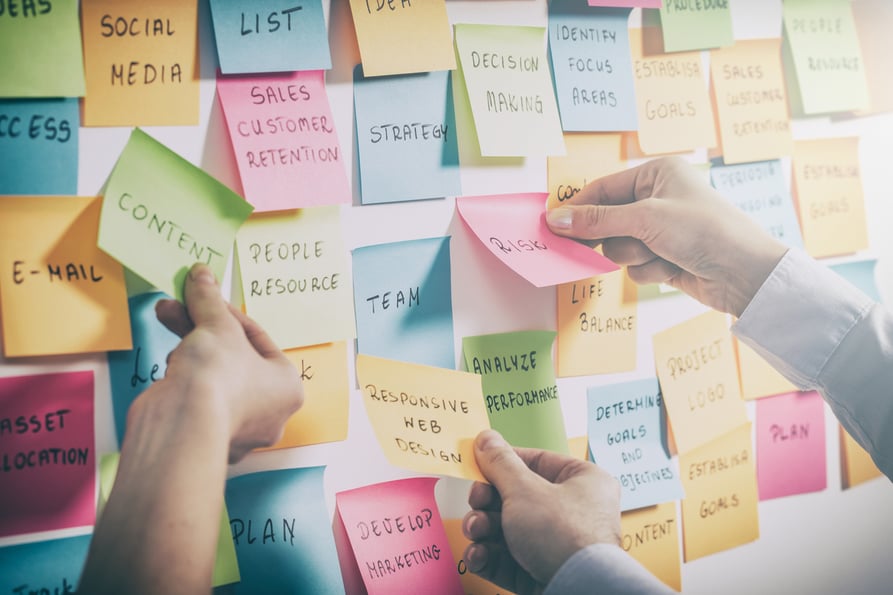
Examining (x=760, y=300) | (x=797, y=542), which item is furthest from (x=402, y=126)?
(x=797, y=542)

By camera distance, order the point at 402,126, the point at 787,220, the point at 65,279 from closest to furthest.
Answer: the point at 65,279 < the point at 402,126 < the point at 787,220

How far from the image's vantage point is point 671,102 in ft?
2.63

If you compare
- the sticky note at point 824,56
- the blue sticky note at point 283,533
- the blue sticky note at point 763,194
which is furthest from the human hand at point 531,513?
the sticky note at point 824,56

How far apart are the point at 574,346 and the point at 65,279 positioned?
462 mm

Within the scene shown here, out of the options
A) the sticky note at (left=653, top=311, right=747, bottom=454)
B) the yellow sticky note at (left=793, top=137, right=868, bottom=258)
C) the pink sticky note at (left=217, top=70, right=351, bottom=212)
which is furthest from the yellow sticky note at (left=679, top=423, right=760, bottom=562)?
the pink sticky note at (left=217, top=70, right=351, bottom=212)

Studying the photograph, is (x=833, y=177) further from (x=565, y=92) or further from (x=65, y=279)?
(x=65, y=279)

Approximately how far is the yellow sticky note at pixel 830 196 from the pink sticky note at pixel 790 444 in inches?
7.2

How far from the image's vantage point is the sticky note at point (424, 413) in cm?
62

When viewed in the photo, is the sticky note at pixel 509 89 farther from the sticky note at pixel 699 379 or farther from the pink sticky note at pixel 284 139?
the sticky note at pixel 699 379

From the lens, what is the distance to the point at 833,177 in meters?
0.92

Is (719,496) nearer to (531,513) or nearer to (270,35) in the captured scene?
(531,513)

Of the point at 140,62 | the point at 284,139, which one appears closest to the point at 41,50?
the point at 140,62

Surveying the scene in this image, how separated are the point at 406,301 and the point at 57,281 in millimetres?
276

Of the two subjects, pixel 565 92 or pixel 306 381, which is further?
pixel 565 92
